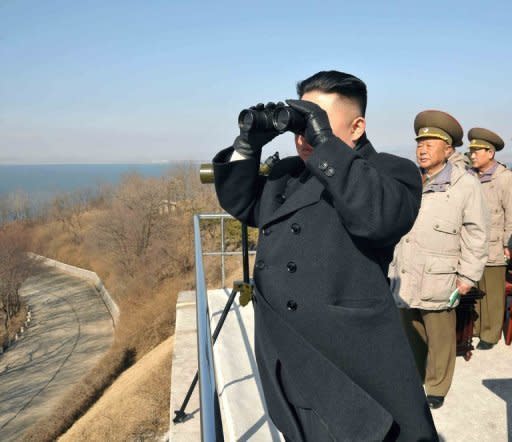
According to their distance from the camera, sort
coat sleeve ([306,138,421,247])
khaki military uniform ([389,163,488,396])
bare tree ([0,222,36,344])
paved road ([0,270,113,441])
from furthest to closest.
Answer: bare tree ([0,222,36,344]) → paved road ([0,270,113,441]) → khaki military uniform ([389,163,488,396]) → coat sleeve ([306,138,421,247])

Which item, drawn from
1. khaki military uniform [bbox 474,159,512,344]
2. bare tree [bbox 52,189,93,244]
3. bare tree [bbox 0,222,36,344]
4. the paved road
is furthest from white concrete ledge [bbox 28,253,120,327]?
khaki military uniform [bbox 474,159,512,344]

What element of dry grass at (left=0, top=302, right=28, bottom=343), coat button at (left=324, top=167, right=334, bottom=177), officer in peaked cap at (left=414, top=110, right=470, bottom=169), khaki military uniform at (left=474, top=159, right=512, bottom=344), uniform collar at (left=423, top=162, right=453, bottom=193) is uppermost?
officer in peaked cap at (left=414, top=110, right=470, bottom=169)

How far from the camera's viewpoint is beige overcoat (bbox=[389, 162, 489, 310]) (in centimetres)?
278

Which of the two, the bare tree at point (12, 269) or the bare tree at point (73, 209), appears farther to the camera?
the bare tree at point (73, 209)

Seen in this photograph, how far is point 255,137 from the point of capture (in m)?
1.46

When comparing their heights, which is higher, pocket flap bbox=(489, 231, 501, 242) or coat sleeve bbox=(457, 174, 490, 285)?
coat sleeve bbox=(457, 174, 490, 285)

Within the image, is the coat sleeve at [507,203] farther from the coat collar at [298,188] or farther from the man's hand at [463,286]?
the coat collar at [298,188]

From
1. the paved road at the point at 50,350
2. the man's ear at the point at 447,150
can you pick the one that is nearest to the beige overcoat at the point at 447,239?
the man's ear at the point at 447,150

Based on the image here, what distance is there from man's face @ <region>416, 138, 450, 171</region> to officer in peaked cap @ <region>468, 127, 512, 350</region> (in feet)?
4.10

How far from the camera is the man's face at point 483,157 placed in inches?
165

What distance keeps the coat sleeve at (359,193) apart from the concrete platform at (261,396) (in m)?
1.85

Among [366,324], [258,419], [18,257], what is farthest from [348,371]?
[18,257]

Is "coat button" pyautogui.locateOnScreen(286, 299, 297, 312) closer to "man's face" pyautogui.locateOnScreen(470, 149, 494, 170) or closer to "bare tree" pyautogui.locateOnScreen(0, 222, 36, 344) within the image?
"man's face" pyautogui.locateOnScreen(470, 149, 494, 170)

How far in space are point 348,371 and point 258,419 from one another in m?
1.65
